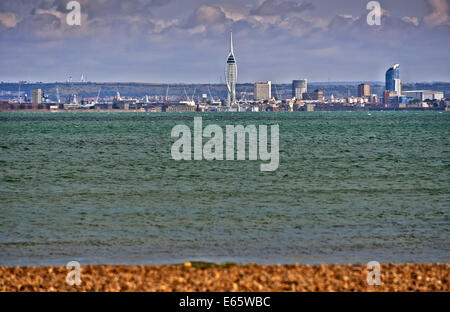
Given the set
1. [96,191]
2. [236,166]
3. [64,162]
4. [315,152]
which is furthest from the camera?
[315,152]

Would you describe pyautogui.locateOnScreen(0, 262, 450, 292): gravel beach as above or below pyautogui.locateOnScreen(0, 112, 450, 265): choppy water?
above

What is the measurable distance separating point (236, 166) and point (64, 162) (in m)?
13.1

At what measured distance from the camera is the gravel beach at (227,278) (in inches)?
499

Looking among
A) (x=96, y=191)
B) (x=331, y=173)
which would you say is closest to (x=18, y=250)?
(x=96, y=191)

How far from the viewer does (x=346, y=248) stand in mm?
18719

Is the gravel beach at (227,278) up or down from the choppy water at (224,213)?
up

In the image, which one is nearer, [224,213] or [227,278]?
[227,278]

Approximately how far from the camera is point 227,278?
13359 millimetres

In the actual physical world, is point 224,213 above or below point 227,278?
below

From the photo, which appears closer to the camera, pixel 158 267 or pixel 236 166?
pixel 158 267

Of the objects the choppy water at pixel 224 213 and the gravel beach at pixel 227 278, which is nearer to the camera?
the gravel beach at pixel 227 278

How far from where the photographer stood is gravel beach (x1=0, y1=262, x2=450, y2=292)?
41.6 ft

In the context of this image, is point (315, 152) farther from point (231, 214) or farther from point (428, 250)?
point (428, 250)

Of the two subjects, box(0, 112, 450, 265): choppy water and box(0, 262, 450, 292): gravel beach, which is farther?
box(0, 112, 450, 265): choppy water
